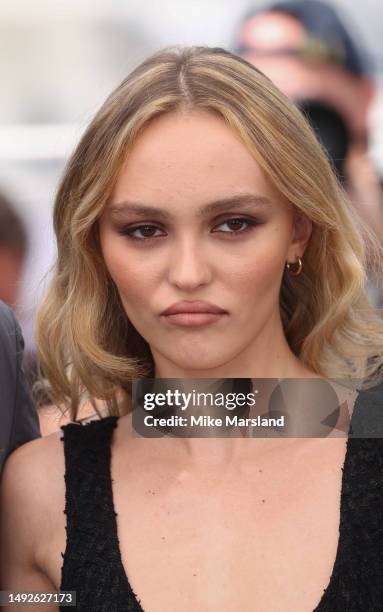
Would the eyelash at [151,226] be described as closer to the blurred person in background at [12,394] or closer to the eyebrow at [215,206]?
the eyebrow at [215,206]

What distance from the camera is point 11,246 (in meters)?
4.79

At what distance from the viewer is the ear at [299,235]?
2.92 metres

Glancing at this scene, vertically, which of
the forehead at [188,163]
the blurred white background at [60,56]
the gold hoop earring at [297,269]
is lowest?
the gold hoop earring at [297,269]

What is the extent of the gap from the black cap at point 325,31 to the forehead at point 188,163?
1633 mm

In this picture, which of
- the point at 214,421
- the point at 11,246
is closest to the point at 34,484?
the point at 214,421

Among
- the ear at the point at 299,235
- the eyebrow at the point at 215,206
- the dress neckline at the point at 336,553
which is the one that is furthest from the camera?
the ear at the point at 299,235

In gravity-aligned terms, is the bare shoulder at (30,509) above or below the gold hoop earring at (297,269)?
below

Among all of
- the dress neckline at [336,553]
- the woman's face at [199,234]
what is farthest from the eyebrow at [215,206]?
the dress neckline at [336,553]

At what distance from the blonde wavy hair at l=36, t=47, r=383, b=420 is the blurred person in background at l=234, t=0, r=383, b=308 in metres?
1.11

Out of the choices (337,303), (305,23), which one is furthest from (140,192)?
(305,23)

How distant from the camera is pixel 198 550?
2791mm

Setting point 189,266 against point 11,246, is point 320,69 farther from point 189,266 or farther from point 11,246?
point 189,266

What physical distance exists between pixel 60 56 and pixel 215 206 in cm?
302

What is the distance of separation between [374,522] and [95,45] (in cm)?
333
